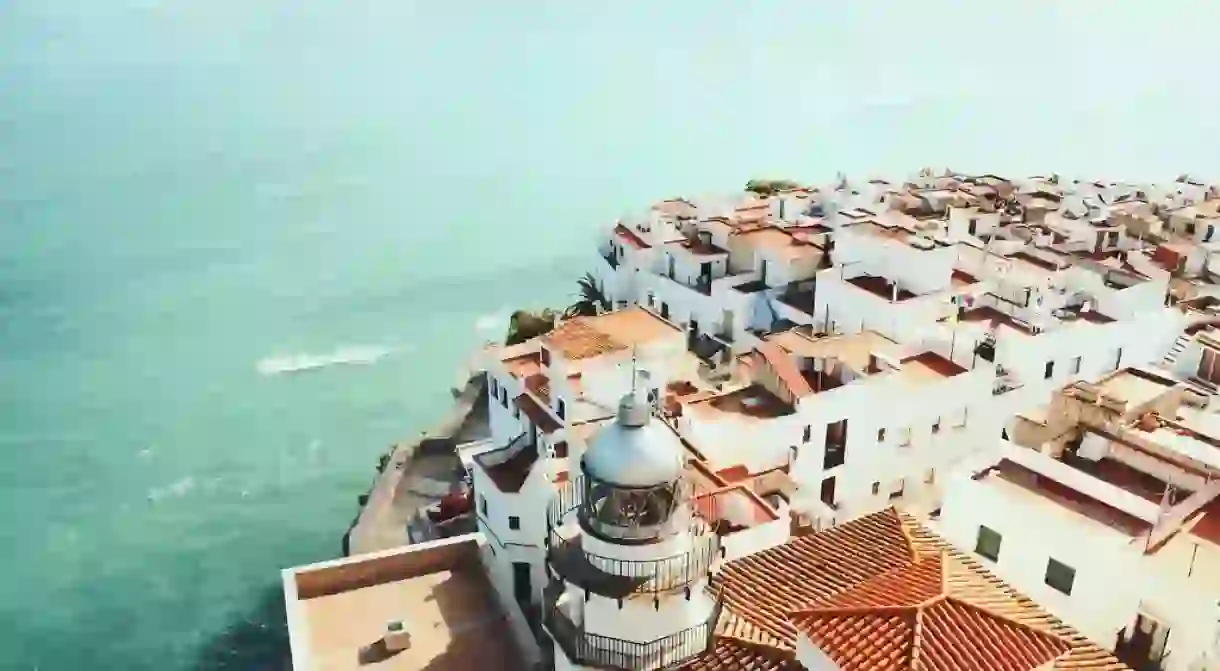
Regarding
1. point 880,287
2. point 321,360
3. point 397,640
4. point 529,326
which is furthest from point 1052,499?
point 321,360

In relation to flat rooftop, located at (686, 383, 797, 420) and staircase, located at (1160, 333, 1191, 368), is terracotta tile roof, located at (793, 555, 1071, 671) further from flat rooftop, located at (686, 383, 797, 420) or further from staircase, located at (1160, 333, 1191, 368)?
staircase, located at (1160, 333, 1191, 368)

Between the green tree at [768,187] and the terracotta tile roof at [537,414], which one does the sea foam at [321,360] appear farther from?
the terracotta tile roof at [537,414]

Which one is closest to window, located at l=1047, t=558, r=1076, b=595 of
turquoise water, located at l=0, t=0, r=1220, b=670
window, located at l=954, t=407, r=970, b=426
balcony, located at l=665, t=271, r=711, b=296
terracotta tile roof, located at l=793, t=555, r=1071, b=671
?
terracotta tile roof, located at l=793, t=555, r=1071, b=671

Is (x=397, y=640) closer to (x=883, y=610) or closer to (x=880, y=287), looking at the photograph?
(x=883, y=610)

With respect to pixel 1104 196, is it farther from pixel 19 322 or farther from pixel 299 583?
pixel 19 322

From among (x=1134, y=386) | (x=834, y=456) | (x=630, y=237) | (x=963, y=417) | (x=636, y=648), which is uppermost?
(x=636, y=648)

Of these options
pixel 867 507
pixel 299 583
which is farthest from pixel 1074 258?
pixel 299 583
